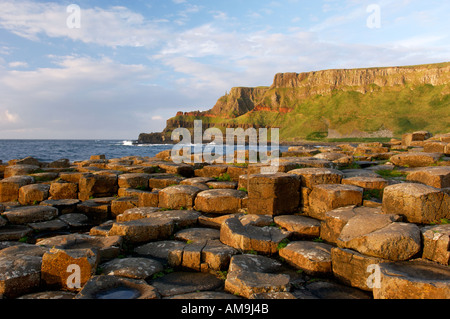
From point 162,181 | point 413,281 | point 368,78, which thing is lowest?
point 413,281

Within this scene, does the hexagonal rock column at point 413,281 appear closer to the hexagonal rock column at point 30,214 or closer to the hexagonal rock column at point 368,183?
the hexagonal rock column at point 368,183

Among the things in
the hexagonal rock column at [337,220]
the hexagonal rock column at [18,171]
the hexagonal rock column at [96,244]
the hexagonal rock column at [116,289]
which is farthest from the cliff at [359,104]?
the hexagonal rock column at [116,289]

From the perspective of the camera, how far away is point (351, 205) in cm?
767

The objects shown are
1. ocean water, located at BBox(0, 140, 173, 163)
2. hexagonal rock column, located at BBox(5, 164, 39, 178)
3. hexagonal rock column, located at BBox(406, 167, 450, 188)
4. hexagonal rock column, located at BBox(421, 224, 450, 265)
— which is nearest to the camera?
hexagonal rock column, located at BBox(421, 224, 450, 265)

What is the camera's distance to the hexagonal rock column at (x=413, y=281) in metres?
4.11

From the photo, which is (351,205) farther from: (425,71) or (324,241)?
(425,71)

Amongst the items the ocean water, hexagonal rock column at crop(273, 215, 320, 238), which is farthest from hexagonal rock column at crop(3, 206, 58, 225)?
the ocean water

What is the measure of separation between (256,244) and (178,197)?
14.1ft

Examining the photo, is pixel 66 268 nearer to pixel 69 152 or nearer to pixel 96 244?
pixel 96 244

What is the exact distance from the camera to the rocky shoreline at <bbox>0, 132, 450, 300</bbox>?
488 centimetres

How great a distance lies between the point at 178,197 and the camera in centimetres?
1027

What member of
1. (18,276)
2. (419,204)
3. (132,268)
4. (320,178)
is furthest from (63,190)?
(419,204)

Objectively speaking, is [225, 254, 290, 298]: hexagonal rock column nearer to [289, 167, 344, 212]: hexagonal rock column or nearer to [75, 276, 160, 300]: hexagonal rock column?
[75, 276, 160, 300]: hexagonal rock column

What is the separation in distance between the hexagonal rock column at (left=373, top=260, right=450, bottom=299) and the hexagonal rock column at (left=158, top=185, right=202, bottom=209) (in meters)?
6.40
